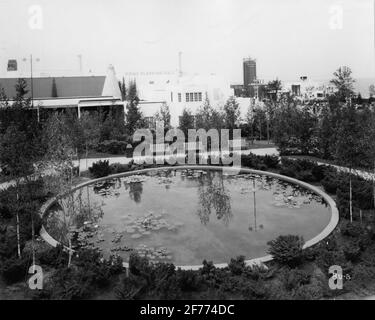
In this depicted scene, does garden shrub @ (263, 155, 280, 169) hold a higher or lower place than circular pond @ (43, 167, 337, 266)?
higher

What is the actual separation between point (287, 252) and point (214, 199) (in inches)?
201

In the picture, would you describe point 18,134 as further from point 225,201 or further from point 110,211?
point 225,201

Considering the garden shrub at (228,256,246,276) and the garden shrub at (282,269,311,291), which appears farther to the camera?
the garden shrub at (228,256,246,276)

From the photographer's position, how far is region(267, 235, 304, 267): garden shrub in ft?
24.3

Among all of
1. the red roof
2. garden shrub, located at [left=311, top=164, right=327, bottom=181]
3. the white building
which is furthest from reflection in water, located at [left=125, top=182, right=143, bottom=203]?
the red roof

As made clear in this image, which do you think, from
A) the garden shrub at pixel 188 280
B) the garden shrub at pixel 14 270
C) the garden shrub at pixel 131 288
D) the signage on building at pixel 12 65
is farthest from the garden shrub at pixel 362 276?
the signage on building at pixel 12 65

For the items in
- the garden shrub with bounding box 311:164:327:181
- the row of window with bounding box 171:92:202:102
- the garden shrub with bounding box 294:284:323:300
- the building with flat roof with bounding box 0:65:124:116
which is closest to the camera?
the garden shrub with bounding box 294:284:323:300

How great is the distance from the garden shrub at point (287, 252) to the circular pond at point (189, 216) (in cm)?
64

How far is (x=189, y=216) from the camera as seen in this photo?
1079 cm

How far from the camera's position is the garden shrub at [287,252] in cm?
742

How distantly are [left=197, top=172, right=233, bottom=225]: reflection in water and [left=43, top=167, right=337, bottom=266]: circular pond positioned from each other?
3cm

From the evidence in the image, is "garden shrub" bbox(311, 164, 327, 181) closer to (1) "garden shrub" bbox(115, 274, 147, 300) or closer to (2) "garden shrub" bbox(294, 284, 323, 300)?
(2) "garden shrub" bbox(294, 284, 323, 300)

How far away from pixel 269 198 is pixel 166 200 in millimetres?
3318
